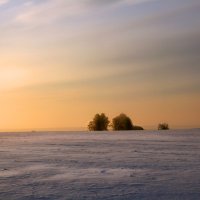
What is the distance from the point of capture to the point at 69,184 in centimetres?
838

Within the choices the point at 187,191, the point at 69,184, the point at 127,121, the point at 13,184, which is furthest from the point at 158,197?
the point at 127,121

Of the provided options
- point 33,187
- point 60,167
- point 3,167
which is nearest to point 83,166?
point 60,167

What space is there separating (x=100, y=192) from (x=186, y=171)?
11.8 ft

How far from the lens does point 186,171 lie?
1013cm

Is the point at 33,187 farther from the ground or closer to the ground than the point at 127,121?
closer to the ground

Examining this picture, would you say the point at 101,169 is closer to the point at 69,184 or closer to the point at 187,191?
the point at 69,184

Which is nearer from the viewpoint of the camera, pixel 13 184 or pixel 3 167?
pixel 13 184

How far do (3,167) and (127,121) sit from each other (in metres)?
46.7

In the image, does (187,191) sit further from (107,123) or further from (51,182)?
(107,123)

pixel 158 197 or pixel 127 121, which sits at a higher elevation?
pixel 127 121

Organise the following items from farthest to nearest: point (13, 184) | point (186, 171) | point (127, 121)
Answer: point (127, 121) → point (186, 171) → point (13, 184)

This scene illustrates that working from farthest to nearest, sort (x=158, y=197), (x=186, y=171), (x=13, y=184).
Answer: (x=186, y=171)
(x=13, y=184)
(x=158, y=197)

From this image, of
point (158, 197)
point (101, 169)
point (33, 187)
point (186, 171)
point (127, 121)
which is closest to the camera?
point (158, 197)

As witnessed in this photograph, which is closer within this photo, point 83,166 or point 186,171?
point 186,171
